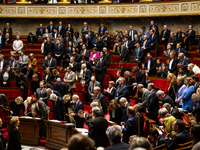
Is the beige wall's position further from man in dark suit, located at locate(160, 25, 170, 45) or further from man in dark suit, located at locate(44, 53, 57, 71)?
man in dark suit, located at locate(44, 53, 57, 71)

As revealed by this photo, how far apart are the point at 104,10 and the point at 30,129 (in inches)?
328

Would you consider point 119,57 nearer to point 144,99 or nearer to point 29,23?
point 144,99

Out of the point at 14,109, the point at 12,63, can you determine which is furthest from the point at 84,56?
the point at 14,109

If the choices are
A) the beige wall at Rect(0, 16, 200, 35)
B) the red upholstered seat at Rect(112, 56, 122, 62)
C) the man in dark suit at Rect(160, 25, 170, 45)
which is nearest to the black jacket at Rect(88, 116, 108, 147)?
the red upholstered seat at Rect(112, 56, 122, 62)

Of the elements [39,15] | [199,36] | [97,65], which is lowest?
[97,65]

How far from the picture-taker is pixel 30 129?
6.97 m

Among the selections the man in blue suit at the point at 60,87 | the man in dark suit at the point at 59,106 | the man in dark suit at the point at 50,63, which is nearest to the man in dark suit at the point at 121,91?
the man in dark suit at the point at 59,106

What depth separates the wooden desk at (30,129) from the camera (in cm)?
692

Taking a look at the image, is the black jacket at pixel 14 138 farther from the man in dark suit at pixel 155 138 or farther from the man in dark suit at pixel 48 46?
the man in dark suit at pixel 48 46

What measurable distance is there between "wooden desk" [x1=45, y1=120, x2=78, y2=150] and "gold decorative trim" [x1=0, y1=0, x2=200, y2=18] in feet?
26.9

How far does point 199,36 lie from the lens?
484 inches

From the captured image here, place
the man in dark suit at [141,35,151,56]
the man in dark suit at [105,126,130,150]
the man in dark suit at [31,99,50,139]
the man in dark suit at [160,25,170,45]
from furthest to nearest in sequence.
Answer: the man in dark suit at [160,25,170,45], the man in dark suit at [141,35,151,56], the man in dark suit at [31,99,50,139], the man in dark suit at [105,126,130,150]

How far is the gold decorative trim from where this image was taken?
12383 millimetres

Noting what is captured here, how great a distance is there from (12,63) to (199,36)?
789 cm
